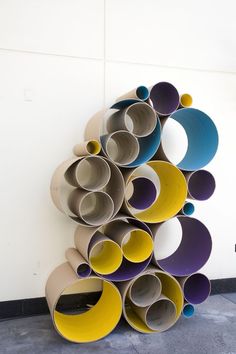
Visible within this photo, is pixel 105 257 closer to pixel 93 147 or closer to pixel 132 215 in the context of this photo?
pixel 132 215

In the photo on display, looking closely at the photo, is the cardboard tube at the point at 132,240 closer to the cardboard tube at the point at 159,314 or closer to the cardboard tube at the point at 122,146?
the cardboard tube at the point at 159,314

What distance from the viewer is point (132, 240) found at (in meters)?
2.31

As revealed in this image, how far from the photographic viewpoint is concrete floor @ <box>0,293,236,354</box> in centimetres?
192

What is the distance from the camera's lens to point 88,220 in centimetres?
210

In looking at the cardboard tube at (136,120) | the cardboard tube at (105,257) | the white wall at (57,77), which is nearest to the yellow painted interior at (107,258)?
the cardboard tube at (105,257)

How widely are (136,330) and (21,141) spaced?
4.84ft

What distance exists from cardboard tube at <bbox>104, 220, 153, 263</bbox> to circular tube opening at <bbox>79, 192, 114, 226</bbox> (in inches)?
6.1

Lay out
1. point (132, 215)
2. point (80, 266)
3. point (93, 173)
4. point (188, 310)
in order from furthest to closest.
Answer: point (93, 173) < point (188, 310) < point (132, 215) < point (80, 266)

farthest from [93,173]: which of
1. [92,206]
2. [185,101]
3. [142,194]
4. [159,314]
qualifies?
[159,314]

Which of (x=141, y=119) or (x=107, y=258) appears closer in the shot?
(x=107, y=258)

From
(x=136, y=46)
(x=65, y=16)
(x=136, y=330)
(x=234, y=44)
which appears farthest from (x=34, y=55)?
(x=136, y=330)

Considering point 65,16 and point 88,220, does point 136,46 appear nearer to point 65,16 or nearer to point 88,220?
point 65,16

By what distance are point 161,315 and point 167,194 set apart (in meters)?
0.83

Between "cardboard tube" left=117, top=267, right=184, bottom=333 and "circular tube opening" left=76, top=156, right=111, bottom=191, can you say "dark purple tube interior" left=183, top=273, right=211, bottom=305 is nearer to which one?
"cardboard tube" left=117, top=267, right=184, bottom=333
